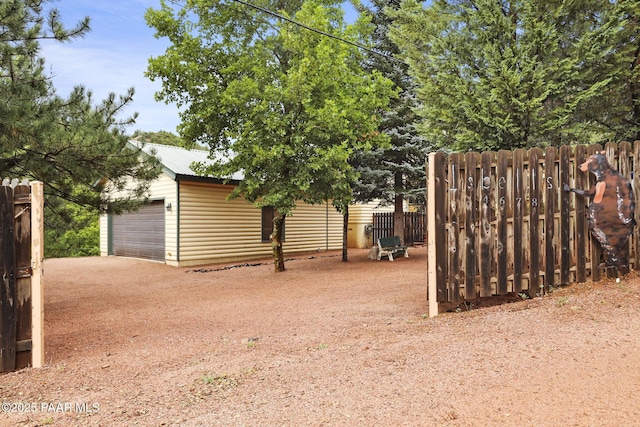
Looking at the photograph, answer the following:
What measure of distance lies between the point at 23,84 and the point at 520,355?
6965 millimetres

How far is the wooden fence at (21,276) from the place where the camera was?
411 cm

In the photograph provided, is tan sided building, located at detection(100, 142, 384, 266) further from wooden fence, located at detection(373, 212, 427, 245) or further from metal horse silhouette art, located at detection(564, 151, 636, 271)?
metal horse silhouette art, located at detection(564, 151, 636, 271)

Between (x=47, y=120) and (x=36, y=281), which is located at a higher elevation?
(x=47, y=120)

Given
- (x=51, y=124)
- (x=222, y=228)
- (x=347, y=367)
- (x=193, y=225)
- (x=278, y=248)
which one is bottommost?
(x=347, y=367)

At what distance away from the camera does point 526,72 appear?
7.92 meters

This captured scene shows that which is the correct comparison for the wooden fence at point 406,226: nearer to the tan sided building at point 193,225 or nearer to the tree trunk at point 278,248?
the tan sided building at point 193,225

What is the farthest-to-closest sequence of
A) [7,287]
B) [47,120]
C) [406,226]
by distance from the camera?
[406,226], [47,120], [7,287]

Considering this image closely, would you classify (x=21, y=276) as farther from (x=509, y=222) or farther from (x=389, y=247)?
(x=389, y=247)

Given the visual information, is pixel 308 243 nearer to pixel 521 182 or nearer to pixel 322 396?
pixel 521 182

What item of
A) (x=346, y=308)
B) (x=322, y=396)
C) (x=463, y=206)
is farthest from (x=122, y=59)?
(x=322, y=396)

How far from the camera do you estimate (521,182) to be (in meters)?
5.43

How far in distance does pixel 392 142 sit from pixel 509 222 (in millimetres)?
9360

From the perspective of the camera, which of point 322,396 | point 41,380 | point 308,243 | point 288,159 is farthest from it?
point 308,243

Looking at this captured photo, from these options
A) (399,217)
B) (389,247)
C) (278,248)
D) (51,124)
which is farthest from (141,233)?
(51,124)
